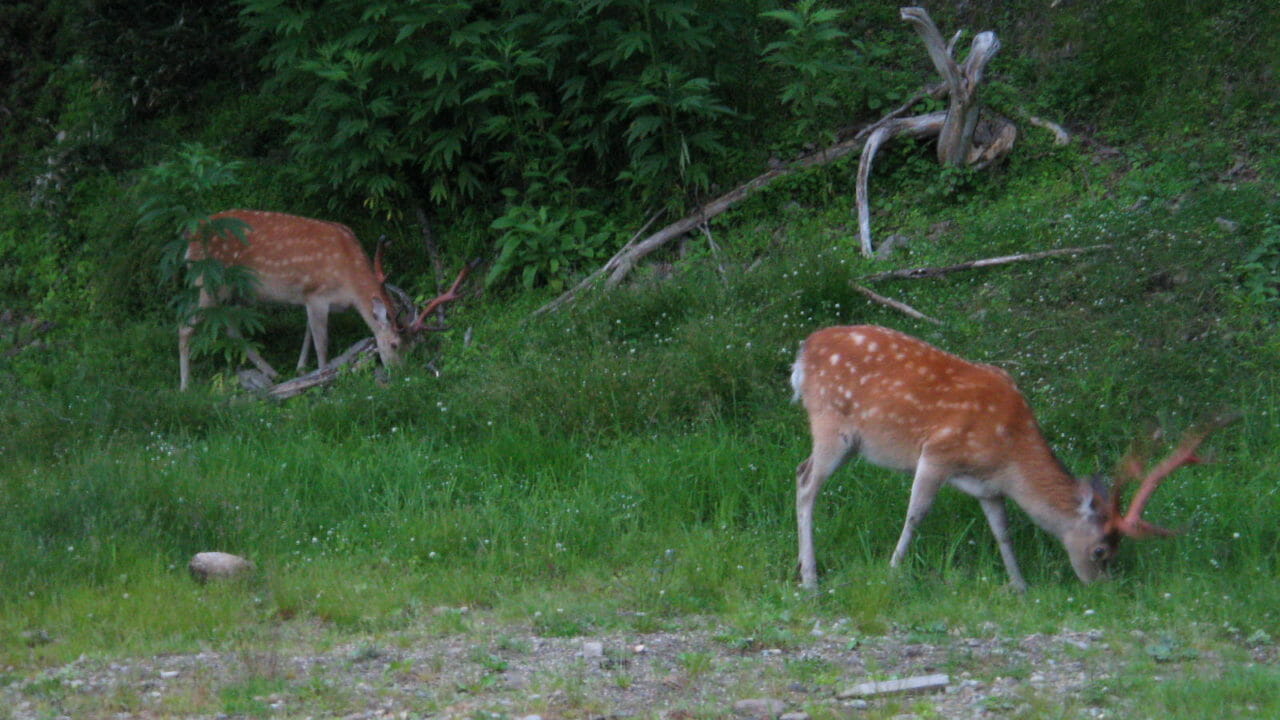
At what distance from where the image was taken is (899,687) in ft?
18.7

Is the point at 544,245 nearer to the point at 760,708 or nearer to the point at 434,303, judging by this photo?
the point at 434,303

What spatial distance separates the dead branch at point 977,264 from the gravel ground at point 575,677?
4.59m

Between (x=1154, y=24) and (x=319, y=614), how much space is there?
9556 mm

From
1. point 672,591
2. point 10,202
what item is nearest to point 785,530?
point 672,591

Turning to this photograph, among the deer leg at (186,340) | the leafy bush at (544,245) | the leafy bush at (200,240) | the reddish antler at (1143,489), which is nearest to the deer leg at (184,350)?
the deer leg at (186,340)

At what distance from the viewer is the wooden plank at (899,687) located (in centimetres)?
568

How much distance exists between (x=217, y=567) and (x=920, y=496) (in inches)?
155

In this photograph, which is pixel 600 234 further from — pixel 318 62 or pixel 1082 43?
pixel 1082 43

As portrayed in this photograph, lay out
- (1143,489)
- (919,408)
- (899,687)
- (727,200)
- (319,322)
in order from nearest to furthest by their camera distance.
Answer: (899,687) < (1143,489) < (919,408) < (319,322) < (727,200)

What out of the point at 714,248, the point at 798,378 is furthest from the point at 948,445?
the point at 714,248

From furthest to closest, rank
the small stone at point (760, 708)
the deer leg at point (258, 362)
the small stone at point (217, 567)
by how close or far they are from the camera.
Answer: the deer leg at point (258, 362), the small stone at point (217, 567), the small stone at point (760, 708)

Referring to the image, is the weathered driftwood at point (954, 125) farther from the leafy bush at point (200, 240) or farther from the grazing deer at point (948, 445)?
the leafy bush at point (200, 240)

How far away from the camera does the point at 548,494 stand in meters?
8.73

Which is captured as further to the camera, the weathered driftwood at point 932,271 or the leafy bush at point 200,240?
the leafy bush at point 200,240
